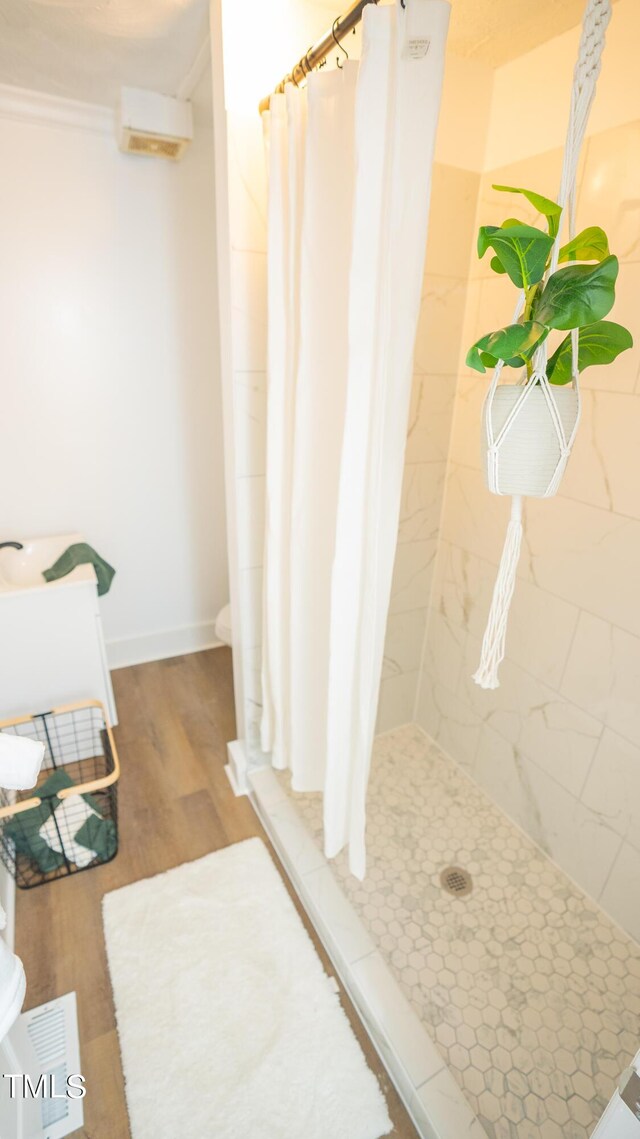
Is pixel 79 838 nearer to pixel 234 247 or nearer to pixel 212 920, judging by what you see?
pixel 212 920

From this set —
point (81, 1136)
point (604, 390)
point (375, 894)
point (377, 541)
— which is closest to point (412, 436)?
point (604, 390)

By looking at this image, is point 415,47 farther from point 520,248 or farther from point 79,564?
point 79,564

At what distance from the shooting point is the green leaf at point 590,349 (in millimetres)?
842

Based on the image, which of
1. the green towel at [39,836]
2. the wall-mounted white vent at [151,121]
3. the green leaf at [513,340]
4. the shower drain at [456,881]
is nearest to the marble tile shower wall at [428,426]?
the shower drain at [456,881]

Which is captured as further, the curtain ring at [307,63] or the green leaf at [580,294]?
the curtain ring at [307,63]

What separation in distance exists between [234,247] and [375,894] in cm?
180

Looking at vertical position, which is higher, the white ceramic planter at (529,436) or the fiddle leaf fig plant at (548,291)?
the fiddle leaf fig plant at (548,291)

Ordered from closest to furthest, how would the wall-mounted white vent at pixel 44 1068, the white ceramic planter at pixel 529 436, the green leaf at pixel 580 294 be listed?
the green leaf at pixel 580 294 → the white ceramic planter at pixel 529 436 → the wall-mounted white vent at pixel 44 1068

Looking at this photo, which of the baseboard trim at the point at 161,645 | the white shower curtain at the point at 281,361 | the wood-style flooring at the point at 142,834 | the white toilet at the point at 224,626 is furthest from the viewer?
the baseboard trim at the point at 161,645

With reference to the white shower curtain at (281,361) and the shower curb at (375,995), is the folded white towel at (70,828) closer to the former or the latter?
the shower curb at (375,995)

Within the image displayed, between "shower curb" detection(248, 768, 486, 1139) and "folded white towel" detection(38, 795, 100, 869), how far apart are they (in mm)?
576

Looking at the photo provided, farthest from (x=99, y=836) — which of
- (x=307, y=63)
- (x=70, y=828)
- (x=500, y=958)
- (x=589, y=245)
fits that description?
(x=307, y=63)

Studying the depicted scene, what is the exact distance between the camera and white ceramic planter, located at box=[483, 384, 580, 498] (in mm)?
833

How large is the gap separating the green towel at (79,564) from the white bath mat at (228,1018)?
1103mm
